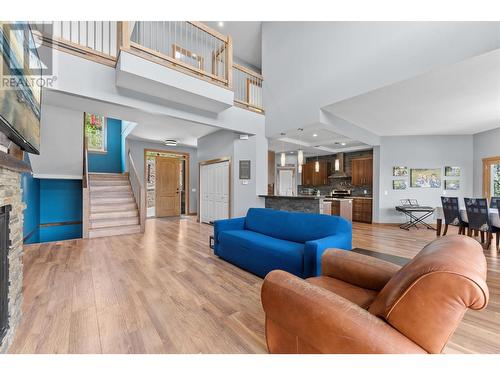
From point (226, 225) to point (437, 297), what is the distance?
9.48 ft

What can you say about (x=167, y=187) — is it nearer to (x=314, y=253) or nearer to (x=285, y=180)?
(x=285, y=180)

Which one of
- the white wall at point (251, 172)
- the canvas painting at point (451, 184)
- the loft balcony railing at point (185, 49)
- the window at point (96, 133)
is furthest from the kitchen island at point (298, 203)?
the window at point (96, 133)

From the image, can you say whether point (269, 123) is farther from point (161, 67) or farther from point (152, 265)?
point (152, 265)

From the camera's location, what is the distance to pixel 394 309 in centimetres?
95

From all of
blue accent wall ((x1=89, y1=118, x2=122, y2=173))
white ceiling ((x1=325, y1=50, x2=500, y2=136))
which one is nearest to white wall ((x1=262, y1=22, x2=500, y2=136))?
white ceiling ((x1=325, y1=50, x2=500, y2=136))

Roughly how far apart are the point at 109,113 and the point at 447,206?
24.1 feet

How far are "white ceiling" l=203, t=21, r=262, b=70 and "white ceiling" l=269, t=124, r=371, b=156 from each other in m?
3.11

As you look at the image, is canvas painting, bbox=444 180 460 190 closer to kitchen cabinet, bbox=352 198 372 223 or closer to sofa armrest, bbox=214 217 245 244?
kitchen cabinet, bbox=352 198 372 223

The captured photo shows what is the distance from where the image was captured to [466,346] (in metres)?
1.58

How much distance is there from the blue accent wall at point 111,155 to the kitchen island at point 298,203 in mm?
5453

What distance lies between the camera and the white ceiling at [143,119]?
140 inches

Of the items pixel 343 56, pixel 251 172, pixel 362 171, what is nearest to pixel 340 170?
pixel 362 171

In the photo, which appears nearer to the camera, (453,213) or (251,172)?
(453,213)

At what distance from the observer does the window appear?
7.25 m
